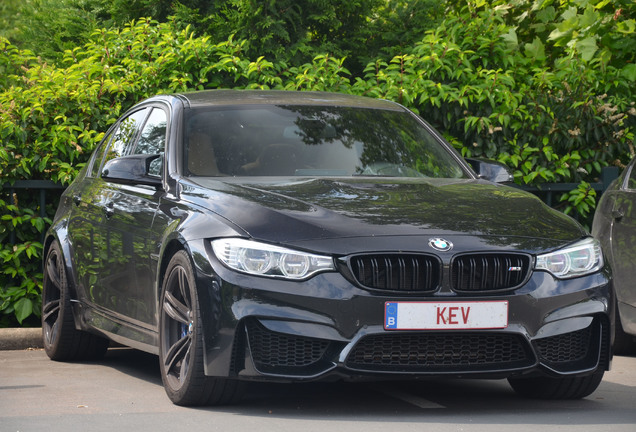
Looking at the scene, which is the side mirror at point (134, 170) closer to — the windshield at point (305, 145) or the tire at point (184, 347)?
the windshield at point (305, 145)

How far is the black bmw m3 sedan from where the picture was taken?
570 centimetres

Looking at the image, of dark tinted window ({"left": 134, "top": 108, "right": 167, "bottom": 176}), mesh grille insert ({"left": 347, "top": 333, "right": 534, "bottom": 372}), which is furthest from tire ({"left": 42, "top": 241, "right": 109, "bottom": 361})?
mesh grille insert ({"left": 347, "top": 333, "right": 534, "bottom": 372})

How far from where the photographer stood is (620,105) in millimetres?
11148

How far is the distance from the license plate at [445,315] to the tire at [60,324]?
3.28 meters

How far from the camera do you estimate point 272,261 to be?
5.73 metres

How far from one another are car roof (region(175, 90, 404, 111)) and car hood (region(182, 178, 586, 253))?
0.92m

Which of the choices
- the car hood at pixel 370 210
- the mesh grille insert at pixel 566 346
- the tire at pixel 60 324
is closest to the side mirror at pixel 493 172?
the car hood at pixel 370 210

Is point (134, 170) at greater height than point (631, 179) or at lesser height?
greater

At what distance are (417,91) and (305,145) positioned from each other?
3.55 m

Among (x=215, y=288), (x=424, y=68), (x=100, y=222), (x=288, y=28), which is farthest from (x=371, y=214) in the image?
(x=288, y=28)

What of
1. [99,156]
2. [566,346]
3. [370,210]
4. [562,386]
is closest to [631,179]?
[562,386]

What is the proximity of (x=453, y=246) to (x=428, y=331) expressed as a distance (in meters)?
0.41

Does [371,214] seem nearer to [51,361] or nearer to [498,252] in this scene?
[498,252]

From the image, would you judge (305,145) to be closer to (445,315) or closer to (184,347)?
(184,347)
